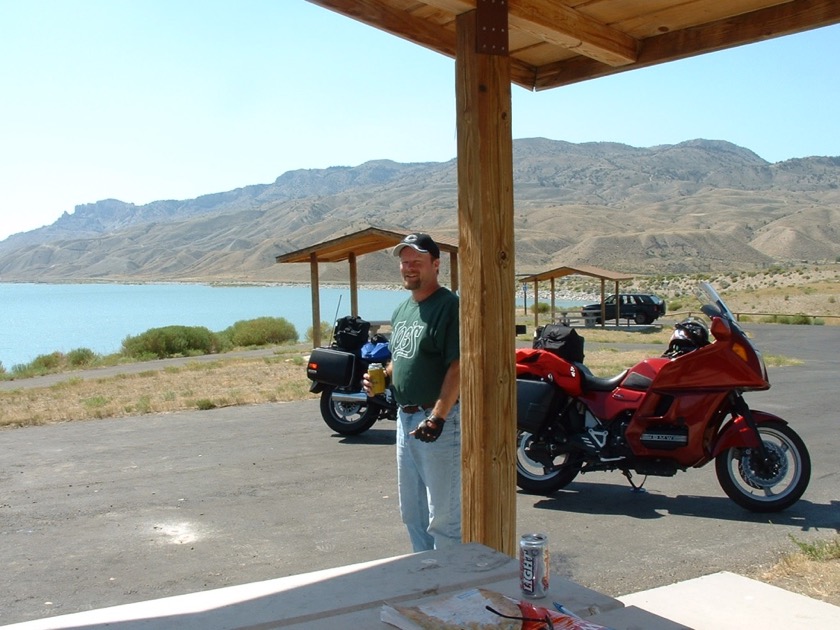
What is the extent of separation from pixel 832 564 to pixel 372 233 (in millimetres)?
11470

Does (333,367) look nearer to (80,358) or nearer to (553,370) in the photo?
(553,370)

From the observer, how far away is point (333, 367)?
9.41m

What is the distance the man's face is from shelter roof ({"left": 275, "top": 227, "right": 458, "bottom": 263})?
966cm

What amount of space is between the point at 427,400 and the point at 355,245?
1270cm

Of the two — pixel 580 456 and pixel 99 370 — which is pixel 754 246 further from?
pixel 580 456

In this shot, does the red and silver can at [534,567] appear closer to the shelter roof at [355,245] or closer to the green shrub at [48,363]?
the shelter roof at [355,245]

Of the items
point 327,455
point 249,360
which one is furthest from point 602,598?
point 249,360

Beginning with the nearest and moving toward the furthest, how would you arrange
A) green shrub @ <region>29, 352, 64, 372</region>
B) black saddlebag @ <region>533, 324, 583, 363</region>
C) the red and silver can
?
the red and silver can
black saddlebag @ <region>533, 324, 583, 363</region>
green shrub @ <region>29, 352, 64, 372</region>

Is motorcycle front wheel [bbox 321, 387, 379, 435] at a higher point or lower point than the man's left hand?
lower

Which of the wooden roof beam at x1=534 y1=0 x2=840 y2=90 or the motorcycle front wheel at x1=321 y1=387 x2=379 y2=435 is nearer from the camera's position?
the wooden roof beam at x1=534 y1=0 x2=840 y2=90

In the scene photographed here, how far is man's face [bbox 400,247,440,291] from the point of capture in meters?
4.46

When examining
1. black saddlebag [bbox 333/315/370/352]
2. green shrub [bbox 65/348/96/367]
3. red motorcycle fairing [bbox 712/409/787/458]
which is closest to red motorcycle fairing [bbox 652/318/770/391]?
red motorcycle fairing [bbox 712/409/787/458]

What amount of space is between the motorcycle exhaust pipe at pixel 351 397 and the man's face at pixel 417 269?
5130mm

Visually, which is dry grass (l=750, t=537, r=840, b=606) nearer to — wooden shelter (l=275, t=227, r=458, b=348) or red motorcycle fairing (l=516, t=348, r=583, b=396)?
red motorcycle fairing (l=516, t=348, r=583, b=396)
